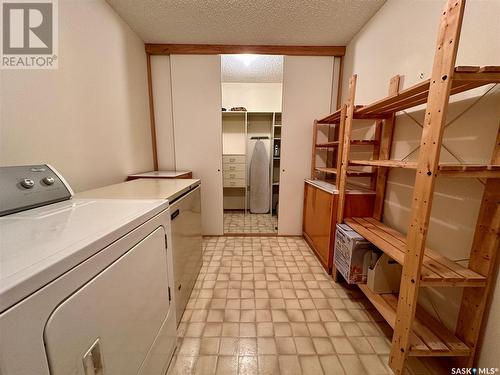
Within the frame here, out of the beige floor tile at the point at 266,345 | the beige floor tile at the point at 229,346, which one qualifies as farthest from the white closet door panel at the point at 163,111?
the beige floor tile at the point at 266,345

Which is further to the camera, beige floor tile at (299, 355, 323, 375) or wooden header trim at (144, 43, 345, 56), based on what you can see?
wooden header trim at (144, 43, 345, 56)

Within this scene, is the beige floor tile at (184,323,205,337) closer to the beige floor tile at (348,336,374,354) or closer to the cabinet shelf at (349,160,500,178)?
the beige floor tile at (348,336,374,354)

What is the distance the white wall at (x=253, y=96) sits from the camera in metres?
3.71

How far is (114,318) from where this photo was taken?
2.12ft

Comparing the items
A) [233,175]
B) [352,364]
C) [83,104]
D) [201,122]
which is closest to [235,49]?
[201,122]

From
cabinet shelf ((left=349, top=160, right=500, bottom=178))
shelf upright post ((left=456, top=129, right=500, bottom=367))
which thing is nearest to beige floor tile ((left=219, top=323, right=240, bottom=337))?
shelf upright post ((left=456, top=129, right=500, bottom=367))

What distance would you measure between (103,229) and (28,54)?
1318 mm

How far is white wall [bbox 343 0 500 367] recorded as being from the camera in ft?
3.13

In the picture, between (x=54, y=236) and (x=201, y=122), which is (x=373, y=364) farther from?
(x=201, y=122)

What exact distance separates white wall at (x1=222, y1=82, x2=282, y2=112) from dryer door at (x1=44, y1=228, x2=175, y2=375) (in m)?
3.32

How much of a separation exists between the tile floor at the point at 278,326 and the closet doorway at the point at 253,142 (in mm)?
1626

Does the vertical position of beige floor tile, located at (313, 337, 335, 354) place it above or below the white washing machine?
below

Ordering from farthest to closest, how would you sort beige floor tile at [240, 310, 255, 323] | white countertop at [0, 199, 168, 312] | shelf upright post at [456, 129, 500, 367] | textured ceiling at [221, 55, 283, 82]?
textured ceiling at [221, 55, 283, 82], beige floor tile at [240, 310, 255, 323], shelf upright post at [456, 129, 500, 367], white countertop at [0, 199, 168, 312]

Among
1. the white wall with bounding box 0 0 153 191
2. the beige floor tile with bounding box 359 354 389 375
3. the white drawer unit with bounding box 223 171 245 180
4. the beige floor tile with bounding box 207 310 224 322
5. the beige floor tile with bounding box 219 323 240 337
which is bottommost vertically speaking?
the beige floor tile with bounding box 207 310 224 322
